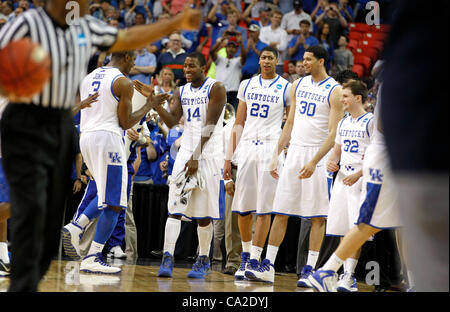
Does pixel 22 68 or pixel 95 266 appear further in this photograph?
pixel 95 266

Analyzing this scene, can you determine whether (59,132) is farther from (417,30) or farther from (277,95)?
(277,95)

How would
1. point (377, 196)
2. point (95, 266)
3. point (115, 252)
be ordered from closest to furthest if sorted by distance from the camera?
point (377, 196) < point (95, 266) < point (115, 252)

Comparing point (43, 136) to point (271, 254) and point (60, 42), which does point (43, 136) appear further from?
point (271, 254)

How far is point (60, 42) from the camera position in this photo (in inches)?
134

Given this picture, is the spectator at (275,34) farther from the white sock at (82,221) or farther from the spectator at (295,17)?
the white sock at (82,221)

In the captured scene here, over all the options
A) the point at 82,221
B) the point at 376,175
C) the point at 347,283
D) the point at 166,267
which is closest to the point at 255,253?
the point at 166,267

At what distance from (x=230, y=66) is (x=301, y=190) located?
602cm

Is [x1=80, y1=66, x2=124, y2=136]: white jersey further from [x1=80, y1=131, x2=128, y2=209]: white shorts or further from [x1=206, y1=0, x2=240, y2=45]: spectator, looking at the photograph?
[x1=206, y1=0, x2=240, y2=45]: spectator

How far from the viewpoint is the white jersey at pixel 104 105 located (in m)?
6.77

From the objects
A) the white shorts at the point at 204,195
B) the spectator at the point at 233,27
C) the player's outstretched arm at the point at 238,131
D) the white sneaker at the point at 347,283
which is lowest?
the white sneaker at the point at 347,283

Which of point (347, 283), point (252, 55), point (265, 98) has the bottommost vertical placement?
point (347, 283)

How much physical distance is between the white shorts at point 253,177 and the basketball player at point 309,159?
200 mm

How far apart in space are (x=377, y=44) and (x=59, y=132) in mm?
11184

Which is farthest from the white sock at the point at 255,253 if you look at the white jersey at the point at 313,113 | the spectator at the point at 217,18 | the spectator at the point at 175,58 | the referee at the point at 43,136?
the spectator at the point at 217,18
